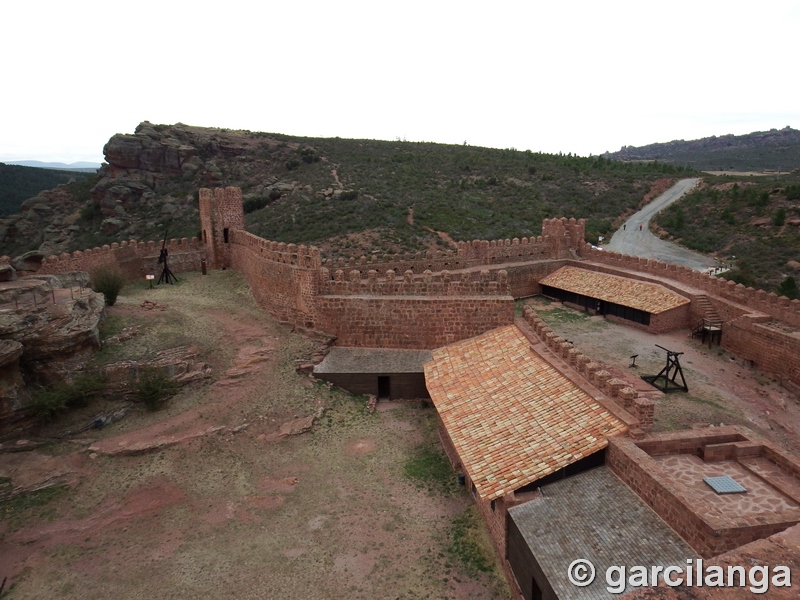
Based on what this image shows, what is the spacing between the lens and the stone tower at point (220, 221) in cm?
2294

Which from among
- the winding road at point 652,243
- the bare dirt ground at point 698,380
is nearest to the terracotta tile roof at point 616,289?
the bare dirt ground at point 698,380

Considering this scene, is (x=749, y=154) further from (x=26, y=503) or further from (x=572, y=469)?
(x=26, y=503)

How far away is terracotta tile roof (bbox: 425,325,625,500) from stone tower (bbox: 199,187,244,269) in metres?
13.6

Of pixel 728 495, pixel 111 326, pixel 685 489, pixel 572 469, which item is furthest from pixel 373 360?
pixel 728 495

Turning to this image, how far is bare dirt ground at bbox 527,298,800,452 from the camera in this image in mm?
13164

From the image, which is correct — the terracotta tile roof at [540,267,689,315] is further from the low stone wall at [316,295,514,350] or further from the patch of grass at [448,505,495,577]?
the patch of grass at [448,505,495,577]

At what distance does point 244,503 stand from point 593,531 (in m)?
7.56

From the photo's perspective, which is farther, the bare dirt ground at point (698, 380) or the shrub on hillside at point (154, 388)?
the shrub on hillside at point (154, 388)

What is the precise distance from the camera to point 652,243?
130 feet

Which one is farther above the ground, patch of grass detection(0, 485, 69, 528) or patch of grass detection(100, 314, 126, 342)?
patch of grass detection(100, 314, 126, 342)

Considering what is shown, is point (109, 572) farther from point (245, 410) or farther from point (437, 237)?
point (437, 237)

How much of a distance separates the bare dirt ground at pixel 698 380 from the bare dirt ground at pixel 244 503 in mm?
6773

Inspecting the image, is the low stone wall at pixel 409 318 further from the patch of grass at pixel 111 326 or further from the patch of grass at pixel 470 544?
the patch of grass at pixel 470 544

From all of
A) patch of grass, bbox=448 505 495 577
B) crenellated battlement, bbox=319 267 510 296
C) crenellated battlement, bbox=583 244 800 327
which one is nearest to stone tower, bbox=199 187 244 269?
crenellated battlement, bbox=319 267 510 296
